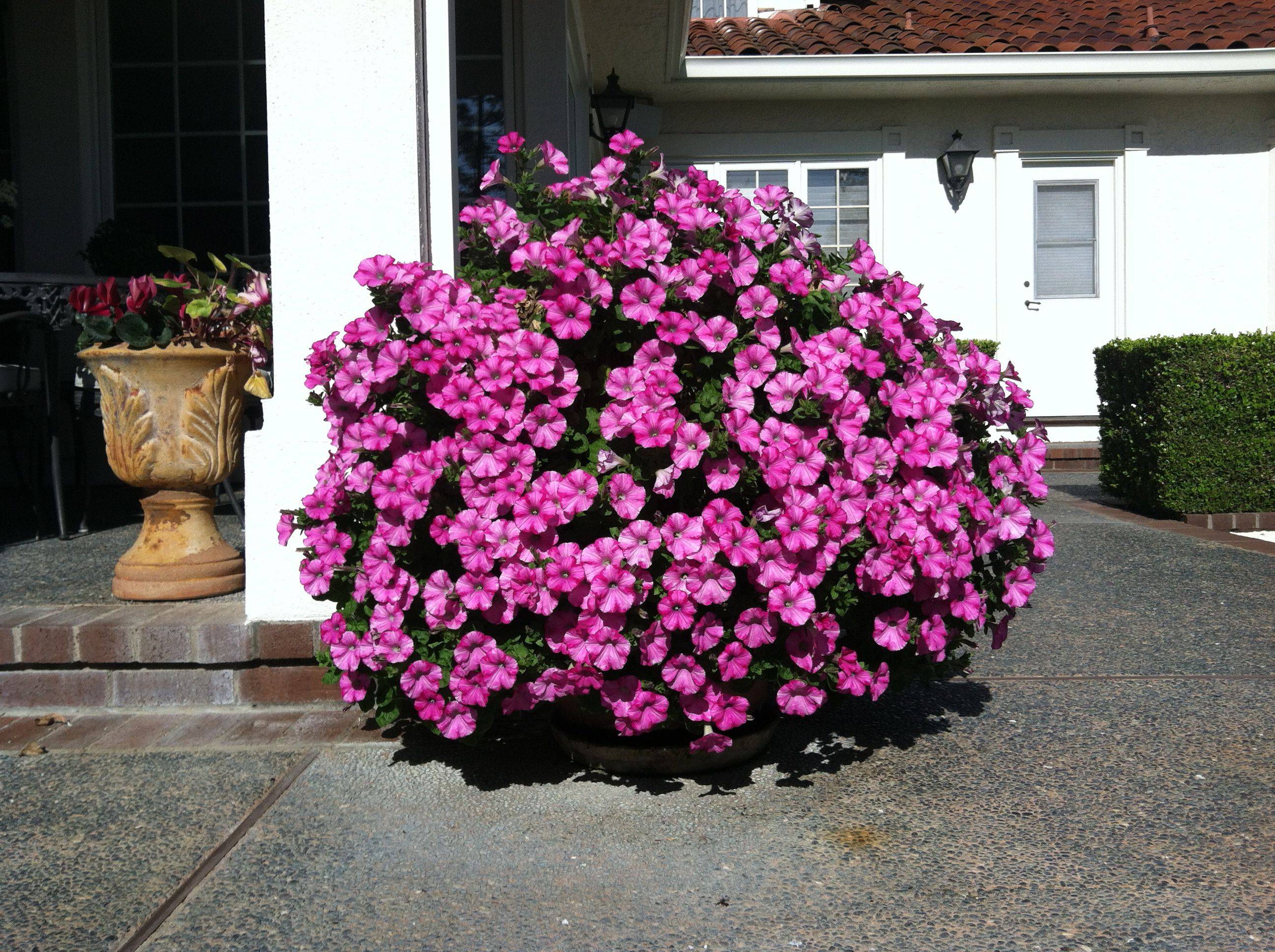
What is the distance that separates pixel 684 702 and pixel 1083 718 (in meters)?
1.19

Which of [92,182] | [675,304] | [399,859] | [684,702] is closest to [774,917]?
[684,702]

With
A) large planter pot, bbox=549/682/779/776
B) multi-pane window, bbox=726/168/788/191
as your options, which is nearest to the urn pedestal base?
large planter pot, bbox=549/682/779/776

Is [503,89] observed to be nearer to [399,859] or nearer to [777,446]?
[777,446]

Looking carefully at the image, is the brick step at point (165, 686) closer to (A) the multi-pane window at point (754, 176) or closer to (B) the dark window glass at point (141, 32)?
(B) the dark window glass at point (141, 32)

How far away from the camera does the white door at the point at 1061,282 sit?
31.2ft

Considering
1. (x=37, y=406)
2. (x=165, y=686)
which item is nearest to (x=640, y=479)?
(x=165, y=686)

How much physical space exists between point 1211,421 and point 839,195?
4600 mm

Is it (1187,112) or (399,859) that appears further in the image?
(1187,112)

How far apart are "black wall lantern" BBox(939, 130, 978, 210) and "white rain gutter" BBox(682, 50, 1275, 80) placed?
Result: 62 cm

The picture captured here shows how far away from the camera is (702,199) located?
2.35 metres

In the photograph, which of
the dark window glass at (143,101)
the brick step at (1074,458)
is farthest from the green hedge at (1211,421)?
the dark window glass at (143,101)

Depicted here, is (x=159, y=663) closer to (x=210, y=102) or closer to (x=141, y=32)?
(x=210, y=102)

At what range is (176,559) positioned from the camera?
3283 mm

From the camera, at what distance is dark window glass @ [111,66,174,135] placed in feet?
20.7
